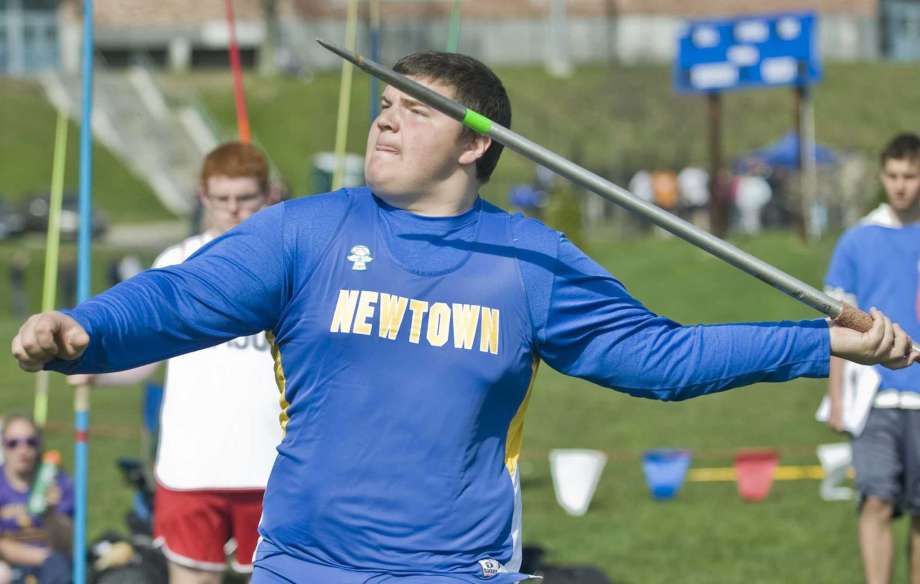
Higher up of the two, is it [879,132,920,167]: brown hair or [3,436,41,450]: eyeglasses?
[879,132,920,167]: brown hair

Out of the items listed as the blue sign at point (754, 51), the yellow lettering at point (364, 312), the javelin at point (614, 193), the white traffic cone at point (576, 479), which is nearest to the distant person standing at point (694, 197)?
the blue sign at point (754, 51)

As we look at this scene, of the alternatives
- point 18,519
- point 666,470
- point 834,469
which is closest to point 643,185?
point 666,470

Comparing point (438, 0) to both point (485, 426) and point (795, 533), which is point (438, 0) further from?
point (485, 426)

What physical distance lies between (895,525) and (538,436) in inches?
187

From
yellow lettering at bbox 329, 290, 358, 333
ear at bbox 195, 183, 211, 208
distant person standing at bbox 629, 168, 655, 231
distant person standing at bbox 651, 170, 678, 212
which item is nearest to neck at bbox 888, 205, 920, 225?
ear at bbox 195, 183, 211, 208

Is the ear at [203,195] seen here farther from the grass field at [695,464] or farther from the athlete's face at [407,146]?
the grass field at [695,464]

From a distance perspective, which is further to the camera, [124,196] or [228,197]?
[124,196]

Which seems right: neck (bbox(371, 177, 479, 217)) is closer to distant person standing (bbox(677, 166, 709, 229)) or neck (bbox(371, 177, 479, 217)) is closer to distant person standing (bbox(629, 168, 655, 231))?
distant person standing (bbox(677, 166, 709, 229))

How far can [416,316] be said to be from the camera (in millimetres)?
3820

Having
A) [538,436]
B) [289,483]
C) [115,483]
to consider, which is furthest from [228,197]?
[538,436]

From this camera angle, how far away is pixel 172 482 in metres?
6.04

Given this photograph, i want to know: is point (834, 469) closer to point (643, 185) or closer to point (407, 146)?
point (407, 146)

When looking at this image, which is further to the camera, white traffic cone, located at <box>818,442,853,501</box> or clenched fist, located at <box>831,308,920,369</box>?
white traffic cone, located at <box>818,442,853,501</box>

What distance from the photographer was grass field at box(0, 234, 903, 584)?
9.34 meters
